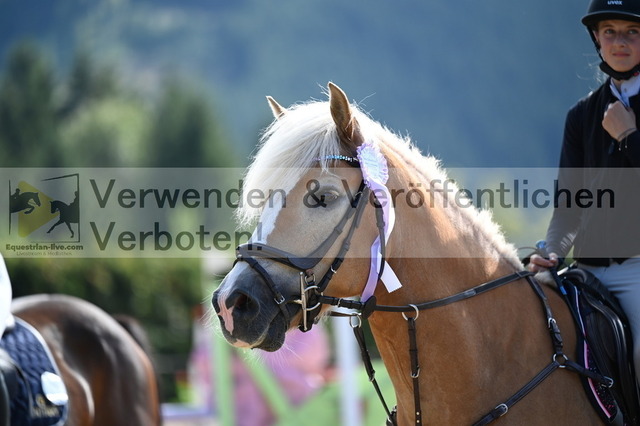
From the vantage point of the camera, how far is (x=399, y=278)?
10.6ft

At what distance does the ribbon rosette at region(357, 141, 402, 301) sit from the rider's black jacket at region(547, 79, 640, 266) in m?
1.28

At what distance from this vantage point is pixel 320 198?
9.97 feet

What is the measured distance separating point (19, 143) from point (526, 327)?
59070 mm

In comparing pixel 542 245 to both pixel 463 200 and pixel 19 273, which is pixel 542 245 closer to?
pixel 463 200

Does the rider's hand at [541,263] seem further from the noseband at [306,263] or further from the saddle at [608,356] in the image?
the noseband at [306,263]

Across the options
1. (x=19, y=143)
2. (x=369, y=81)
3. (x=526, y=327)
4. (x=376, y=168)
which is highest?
(x=369, y=81)

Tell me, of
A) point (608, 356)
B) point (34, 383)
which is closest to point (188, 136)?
point (34, 383)

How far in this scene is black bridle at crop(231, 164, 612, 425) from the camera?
9.60 ft

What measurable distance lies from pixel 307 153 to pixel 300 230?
1.14 ft

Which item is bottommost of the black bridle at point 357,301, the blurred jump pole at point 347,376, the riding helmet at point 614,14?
the blurred jump pole at point 347,376

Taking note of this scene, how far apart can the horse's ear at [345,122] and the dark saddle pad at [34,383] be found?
9.59 feet

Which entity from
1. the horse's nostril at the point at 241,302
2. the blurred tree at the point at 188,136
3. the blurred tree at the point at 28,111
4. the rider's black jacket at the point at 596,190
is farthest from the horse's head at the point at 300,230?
the blurred tree at the point at 188,136

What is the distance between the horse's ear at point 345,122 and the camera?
306 cm

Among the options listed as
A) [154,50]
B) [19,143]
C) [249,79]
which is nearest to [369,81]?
[249,79]
